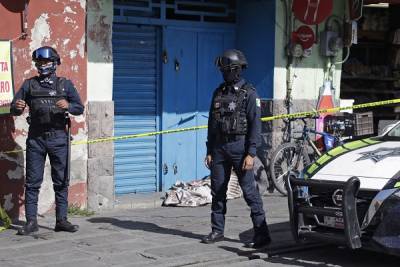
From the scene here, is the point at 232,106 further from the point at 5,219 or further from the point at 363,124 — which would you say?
the point at 363,124

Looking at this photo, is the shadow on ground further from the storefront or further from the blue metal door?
the storefront

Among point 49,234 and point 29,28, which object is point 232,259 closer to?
point 49,234

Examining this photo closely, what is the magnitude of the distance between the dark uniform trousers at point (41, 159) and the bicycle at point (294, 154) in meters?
3.67

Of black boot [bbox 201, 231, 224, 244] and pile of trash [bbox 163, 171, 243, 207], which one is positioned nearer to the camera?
black boot [bbox 201, 231, 224, 244]

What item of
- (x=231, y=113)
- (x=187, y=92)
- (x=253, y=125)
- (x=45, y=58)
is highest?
(x=45, y=58)

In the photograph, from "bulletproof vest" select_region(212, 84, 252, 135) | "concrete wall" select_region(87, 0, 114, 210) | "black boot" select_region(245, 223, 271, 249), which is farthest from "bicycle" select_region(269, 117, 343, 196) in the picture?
"bulletproof vest" select_region(212, 84, 252, 135)

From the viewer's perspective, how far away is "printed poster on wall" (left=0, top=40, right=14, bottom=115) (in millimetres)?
8242

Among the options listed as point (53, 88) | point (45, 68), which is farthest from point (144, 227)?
point (45, 68)

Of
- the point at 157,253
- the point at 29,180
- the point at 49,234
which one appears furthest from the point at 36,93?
the point at 157,253

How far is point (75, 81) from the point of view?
8969mm

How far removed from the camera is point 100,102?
9.22 meters

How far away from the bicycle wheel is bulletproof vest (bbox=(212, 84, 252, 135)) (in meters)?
3.43

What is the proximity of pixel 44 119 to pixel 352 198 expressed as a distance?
338cm

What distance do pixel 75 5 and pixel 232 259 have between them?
3932 mm
